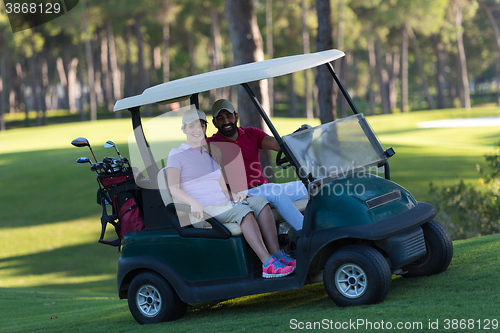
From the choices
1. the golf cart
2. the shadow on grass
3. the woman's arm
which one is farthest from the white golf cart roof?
the shadow on grass

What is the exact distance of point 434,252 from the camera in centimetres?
424

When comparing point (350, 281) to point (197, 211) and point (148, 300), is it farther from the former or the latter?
point (148, 300)

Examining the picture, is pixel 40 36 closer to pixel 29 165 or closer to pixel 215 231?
pixel 29 165

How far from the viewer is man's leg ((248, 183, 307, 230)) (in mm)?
4203

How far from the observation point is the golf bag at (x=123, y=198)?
15.0 feet

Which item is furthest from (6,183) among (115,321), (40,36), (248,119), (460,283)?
(40,36)

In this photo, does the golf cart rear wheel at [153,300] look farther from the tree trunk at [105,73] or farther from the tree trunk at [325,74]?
the tree trunk at [105,73]

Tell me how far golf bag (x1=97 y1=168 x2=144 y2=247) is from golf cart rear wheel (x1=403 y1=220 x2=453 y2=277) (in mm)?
2453

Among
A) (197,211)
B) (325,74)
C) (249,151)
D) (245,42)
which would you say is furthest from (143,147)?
(325,74)

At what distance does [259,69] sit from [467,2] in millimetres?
44701

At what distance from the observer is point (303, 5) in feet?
111

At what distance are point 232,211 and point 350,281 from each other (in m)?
1.08

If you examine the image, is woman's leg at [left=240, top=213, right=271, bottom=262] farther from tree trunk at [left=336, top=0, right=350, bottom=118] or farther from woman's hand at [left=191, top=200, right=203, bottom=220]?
tree trunk at [left=336, top=0, right=350, bottom=118]

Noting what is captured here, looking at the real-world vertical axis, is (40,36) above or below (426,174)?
above
